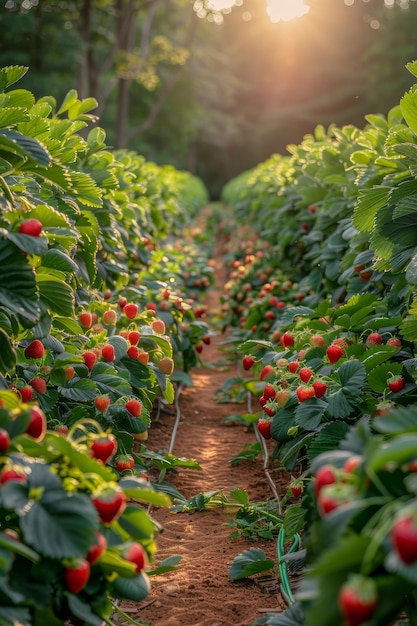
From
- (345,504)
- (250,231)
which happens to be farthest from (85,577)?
(250,231)

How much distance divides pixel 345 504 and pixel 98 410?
1.54 m

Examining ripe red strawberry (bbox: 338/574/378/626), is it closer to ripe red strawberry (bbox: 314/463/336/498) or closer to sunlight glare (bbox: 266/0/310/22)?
ripe red strawberry (bbox: 314/463/336/498)

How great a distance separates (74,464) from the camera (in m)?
1.53

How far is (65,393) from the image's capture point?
8.43ft

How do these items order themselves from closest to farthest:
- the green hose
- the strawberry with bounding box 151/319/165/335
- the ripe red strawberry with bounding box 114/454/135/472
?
1. the green hose
2. the ripe red strawberry with bounding box 114/454/135/472
3. the strawberry with bounding box 151/319/165/335

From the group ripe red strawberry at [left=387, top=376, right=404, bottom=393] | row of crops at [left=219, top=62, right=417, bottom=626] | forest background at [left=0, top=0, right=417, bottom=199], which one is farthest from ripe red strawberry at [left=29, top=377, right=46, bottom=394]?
forest background at [left=0, top=0, right=417, bottom=199]

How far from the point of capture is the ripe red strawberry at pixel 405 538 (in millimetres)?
1094

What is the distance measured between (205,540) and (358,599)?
73.3 inches

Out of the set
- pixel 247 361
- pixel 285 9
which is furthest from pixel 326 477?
pixel 285 9

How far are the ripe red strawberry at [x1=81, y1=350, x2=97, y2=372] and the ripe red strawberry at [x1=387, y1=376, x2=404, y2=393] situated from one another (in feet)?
3.73

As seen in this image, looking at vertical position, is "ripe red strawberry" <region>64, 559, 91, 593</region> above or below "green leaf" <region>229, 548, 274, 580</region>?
above

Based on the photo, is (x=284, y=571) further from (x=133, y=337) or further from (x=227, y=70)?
(x=227, y=70)

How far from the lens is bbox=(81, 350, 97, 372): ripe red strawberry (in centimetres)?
277

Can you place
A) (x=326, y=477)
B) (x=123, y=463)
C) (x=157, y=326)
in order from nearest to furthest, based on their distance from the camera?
(x=326, y=477), (x=123, y=463), (x=157, y=326)
